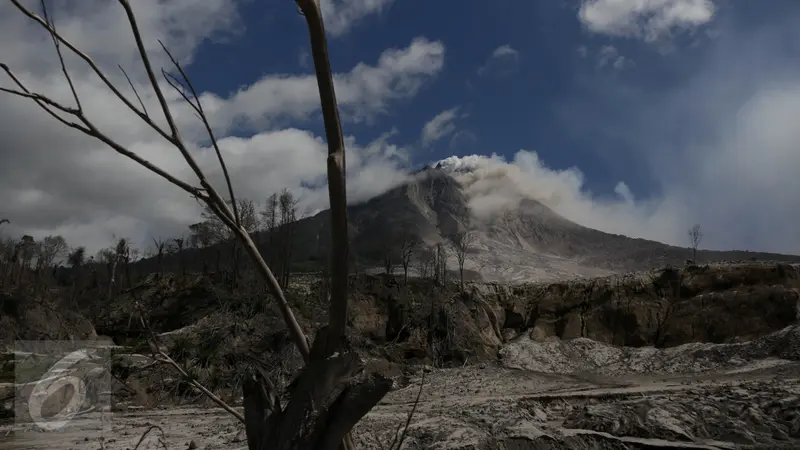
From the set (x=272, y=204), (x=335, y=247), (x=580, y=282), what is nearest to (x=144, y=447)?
(x=335, y=247)

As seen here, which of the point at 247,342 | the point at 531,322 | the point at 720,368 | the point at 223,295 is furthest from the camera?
the point at 531,322

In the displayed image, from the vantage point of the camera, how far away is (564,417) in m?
11.2

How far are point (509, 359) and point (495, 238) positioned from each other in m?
113

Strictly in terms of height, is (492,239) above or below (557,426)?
above

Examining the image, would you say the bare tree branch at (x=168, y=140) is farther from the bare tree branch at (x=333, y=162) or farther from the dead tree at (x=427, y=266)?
the dead tree at (x=427, y=266)

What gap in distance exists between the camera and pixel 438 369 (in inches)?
1049

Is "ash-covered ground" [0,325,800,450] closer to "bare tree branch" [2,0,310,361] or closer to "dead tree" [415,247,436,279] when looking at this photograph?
"bare tree branch" [2,0,310,361]

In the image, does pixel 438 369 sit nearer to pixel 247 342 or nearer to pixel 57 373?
pixel 247 342

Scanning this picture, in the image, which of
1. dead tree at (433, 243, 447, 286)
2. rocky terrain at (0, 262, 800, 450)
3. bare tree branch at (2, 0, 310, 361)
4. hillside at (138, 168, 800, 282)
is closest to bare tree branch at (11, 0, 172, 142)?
bare tree branch at (2, 0, 310, 361)

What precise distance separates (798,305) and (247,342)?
2538 centimetres

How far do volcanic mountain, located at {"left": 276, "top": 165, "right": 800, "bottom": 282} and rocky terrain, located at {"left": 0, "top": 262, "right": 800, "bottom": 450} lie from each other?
58947mm

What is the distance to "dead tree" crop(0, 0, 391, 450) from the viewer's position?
143 cm

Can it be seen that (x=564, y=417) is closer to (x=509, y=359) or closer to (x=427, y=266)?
(x=509, y=359)

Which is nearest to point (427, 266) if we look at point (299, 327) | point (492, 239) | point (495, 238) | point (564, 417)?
point (564, 417)
